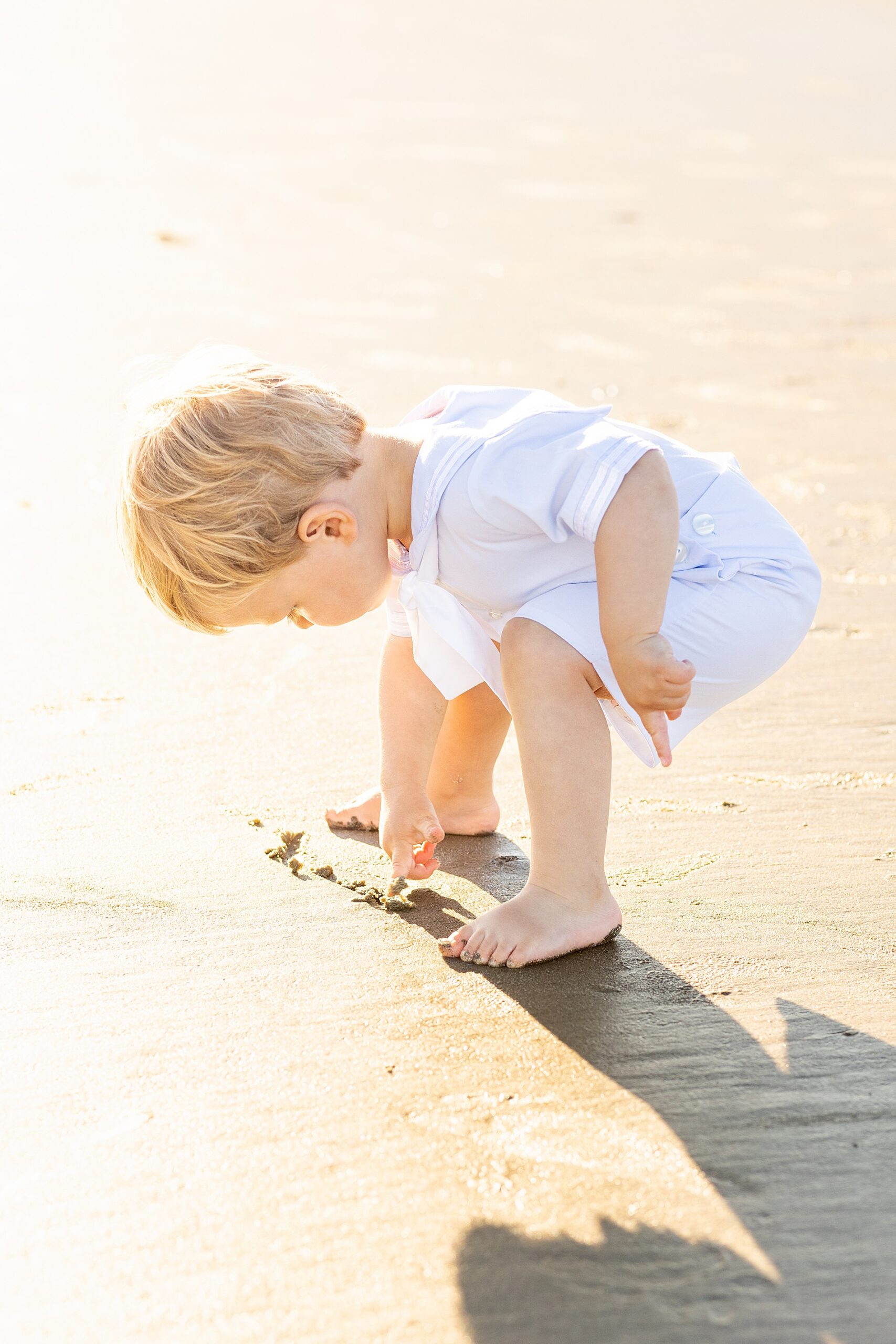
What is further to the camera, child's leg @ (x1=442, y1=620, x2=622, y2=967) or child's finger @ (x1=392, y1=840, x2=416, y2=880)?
child's finger @ (x1=392, y1=840, x2=416, y2=880)

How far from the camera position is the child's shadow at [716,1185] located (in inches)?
48.4

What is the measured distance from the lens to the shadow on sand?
1.23 m

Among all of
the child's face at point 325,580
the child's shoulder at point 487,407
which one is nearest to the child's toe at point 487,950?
the child's face at point 325,580

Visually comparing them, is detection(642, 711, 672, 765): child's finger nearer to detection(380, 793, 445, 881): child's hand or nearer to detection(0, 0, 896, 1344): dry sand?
detection(0, 0, 896, 1344): dry sand

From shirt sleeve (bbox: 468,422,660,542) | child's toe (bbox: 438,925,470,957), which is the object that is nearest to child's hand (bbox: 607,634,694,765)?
shirt sleeve (bbox: 468,422,660,542)

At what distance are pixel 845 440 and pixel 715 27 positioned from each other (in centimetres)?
1321

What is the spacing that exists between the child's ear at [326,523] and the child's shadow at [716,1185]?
0.58 m

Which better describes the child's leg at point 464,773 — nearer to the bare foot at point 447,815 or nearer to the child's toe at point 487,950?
the bare foot at point 447,815

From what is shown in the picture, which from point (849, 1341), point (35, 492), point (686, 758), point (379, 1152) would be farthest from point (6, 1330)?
point (35, 492)

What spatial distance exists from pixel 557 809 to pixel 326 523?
0.48 meters

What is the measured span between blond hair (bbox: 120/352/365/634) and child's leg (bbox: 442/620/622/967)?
0.36 meters

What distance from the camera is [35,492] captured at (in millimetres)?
3582

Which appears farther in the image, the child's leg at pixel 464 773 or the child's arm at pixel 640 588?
the child's leg at pixel 464 773

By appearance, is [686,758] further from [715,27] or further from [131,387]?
[715,27]
